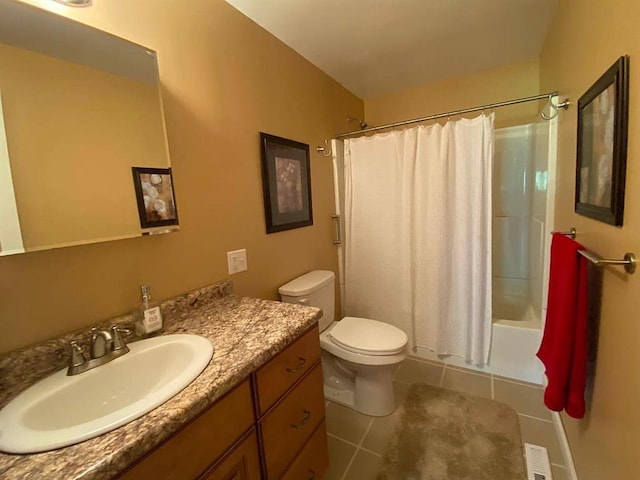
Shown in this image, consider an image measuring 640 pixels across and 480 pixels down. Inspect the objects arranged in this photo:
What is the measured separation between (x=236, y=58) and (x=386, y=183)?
1.26m

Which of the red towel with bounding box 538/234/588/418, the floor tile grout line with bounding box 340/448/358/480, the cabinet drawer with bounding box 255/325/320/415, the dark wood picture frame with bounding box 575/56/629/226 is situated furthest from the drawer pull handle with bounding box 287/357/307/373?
the dark wood picture frame with bounding box 575/56/629/226

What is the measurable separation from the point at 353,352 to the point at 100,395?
44.3 inches

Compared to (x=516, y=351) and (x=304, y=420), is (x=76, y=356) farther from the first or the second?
(x=516, y=351)

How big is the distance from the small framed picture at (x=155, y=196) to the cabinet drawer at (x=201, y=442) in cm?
69

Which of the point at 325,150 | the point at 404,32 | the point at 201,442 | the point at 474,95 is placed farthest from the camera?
the point at 474,95

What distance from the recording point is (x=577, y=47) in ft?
3.86

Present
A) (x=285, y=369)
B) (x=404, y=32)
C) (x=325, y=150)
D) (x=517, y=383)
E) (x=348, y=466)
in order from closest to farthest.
Answer: 1. (x=285, y=369)
2. (x=348, y=466)
3. (x=404, y=32)
4. (x=517, y=383)
5. (x=325, y=150)

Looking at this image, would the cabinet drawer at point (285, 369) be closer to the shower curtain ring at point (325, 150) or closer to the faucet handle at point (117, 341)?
the faucet handle at point (117, 341)

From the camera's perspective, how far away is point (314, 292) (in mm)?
1732

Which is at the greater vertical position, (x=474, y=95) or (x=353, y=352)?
(x=474, y=95)

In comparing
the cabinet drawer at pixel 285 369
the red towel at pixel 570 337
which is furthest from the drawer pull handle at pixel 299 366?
the red towel at pixel 570 337

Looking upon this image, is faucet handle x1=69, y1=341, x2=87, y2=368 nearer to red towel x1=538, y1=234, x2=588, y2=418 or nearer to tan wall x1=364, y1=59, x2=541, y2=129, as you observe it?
red towel x1=538, y1=234, x2=588, y2=418

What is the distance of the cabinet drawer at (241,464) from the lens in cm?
73

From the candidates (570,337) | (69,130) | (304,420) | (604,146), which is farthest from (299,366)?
(604,146)
